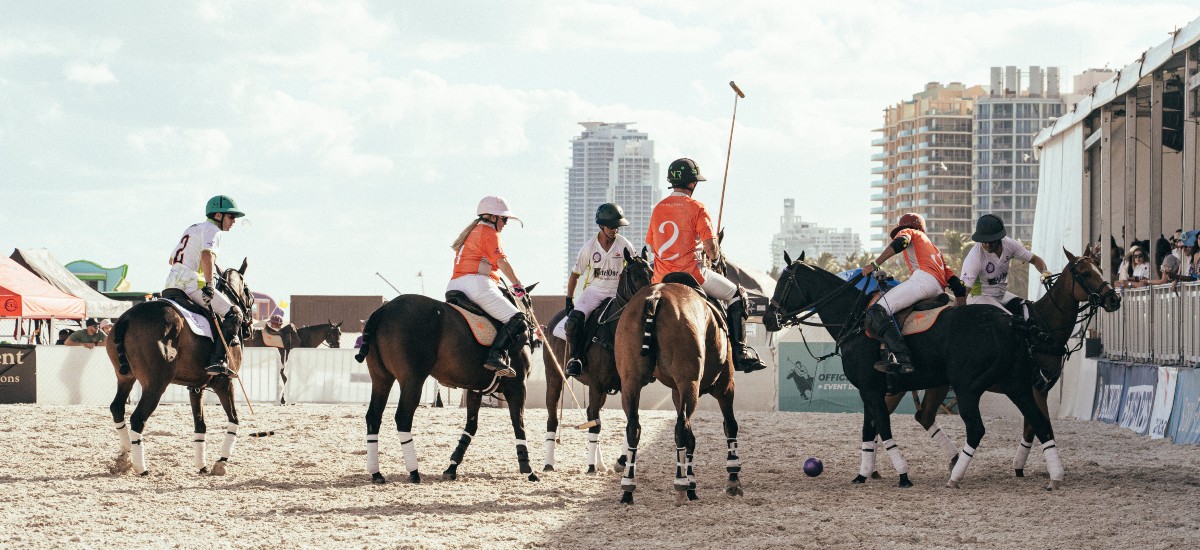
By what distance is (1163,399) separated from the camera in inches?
675

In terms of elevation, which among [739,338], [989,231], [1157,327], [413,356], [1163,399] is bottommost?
[1163,399]

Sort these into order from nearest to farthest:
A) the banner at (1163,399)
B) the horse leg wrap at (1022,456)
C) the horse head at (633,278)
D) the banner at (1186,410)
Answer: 1. the horse head at (633,278)
2. the horse leg wrap at (1022,456)
3. the banner at (1186,410)
4. the banner at (1163,399)

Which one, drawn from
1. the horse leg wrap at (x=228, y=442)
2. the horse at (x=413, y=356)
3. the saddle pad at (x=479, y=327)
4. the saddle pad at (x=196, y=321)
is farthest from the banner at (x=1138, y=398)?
the saddle pad at (x=196, y=321)

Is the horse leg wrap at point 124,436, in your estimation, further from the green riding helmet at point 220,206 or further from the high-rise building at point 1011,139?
the high-rise building at point 1011,139

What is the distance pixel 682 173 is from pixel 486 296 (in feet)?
7.31

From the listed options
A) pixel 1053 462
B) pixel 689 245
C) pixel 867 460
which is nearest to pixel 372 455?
pixel 689 245

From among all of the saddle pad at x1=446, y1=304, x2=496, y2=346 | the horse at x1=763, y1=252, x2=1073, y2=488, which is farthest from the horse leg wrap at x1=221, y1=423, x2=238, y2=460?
the horse at x1=763, y1=252, x2=1073, y2=488

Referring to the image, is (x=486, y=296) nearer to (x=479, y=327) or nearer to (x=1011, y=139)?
(x=479, y=327)

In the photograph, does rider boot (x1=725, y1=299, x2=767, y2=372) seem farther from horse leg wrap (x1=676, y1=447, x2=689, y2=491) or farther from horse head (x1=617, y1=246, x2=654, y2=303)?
horse leg wrap (x1=676, y1=447, x2=689, y2=491)

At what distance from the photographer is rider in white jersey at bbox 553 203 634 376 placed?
38.1 ft

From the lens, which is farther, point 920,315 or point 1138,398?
point 1138,398

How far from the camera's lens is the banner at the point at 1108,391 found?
19312 mm

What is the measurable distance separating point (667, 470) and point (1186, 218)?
1166 centimetres

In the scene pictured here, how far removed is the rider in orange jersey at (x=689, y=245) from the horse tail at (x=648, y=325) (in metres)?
1.11
